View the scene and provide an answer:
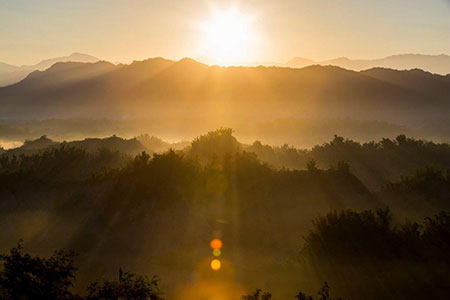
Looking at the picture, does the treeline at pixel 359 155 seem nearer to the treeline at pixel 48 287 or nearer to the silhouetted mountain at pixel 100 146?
the silhouetted mountain at pixel 100 146

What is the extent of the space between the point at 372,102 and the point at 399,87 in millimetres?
18144

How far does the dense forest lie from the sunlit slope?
133663 mm

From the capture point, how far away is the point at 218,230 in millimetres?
17719

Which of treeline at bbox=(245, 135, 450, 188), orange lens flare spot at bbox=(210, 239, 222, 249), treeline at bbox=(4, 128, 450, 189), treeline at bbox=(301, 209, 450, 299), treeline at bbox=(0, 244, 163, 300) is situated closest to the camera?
treeline at bbox=(0, 244, 163, 300)

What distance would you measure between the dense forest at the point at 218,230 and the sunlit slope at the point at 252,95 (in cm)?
13366

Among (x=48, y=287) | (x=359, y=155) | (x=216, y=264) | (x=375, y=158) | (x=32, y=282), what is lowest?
(x=48, y=287)

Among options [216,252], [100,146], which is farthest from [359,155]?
[100,146]

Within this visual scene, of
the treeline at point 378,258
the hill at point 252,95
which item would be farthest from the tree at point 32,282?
the hill at point 252,95

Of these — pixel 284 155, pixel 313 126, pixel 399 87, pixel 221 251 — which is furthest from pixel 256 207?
pixel 399 87

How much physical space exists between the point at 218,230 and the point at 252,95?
159897 millimetres

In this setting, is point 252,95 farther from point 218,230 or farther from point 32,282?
point 32,282

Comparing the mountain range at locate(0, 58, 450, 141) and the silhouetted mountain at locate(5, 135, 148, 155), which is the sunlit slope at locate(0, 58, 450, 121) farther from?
the silhouetted mountain at locate(5, 135, 148, 155)

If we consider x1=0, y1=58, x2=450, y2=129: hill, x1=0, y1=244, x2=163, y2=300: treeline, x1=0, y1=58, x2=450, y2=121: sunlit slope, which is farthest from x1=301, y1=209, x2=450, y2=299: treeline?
x1=0, y1=58, x2=450, y2=121: sunlit slope

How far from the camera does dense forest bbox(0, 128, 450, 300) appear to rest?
10.8 meters
